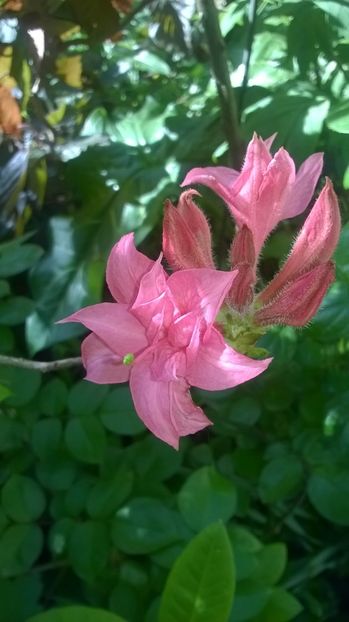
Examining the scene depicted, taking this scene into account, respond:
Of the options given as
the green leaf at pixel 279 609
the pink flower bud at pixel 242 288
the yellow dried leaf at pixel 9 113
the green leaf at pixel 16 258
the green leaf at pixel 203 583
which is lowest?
the green leaf at pixel 279 609

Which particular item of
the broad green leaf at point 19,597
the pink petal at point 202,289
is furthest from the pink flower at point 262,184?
the broad green leaf at point 19,597

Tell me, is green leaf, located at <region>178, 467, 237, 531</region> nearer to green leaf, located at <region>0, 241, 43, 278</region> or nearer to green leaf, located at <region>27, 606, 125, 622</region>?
green leaf, located at <region>27, 606, 125, 622</region>

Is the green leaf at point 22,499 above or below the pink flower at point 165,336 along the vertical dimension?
below

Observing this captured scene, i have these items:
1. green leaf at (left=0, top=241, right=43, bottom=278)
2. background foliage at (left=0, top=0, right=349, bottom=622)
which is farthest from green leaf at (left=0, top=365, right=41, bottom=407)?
green leaf at (left=0, top=241, right=43, bottom=278)

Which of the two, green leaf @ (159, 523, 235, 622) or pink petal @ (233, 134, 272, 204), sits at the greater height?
pink petal @ (233, 134, 272, 204)

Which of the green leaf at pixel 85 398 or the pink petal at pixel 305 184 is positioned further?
the green leaf at pixel 85 398

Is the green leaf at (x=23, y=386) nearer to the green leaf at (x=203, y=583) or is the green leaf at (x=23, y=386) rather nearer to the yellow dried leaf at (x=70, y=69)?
the green leaf at (x=203, y=583)

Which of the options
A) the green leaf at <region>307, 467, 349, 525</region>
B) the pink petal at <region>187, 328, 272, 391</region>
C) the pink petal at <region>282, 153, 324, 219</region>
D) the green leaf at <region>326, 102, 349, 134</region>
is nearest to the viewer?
the pink petal at <region>187, 328, 272, 391</region>
